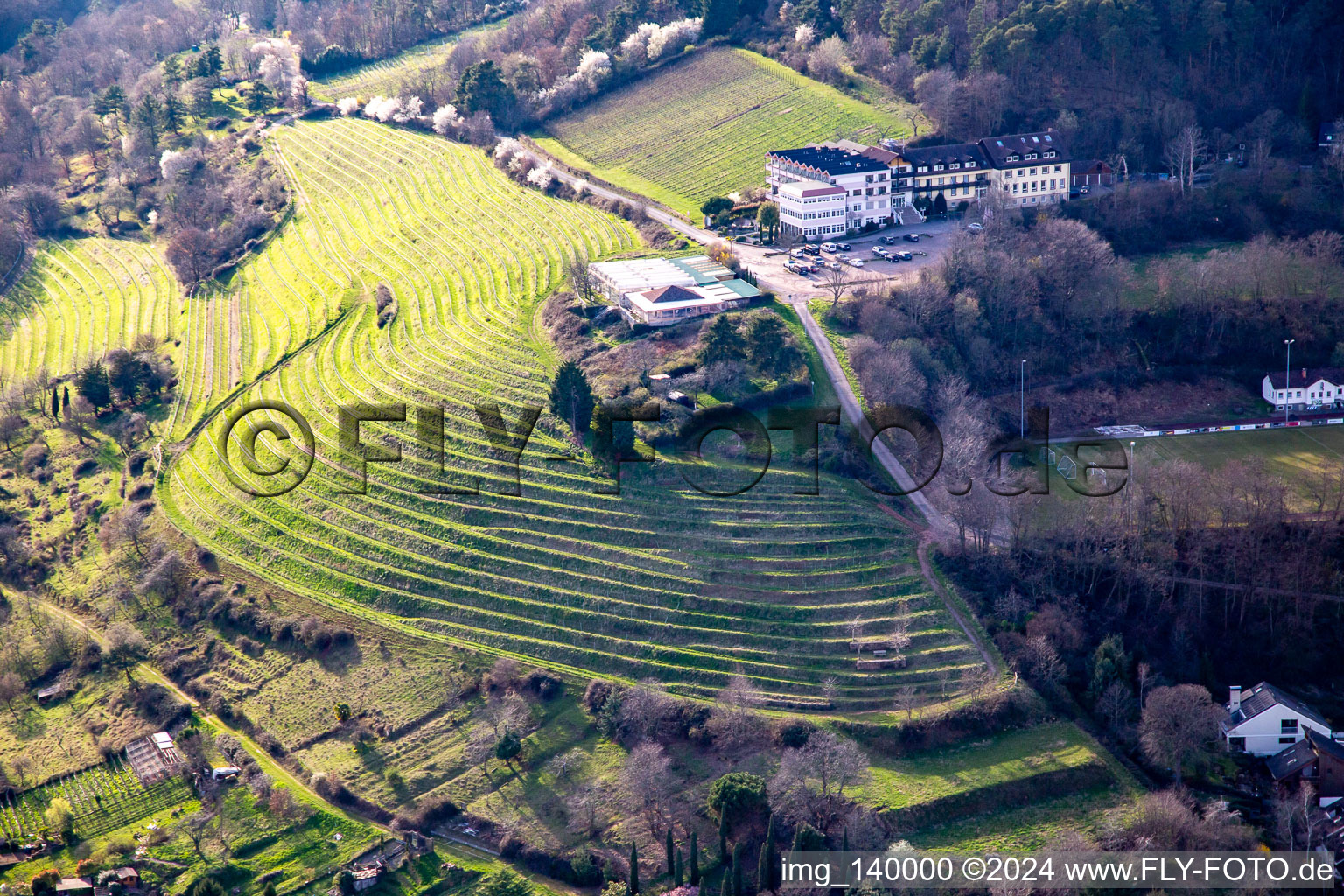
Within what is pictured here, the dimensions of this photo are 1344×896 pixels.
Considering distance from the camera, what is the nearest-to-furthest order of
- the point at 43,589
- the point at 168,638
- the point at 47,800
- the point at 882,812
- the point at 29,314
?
the point at 882,812 → the point at 47,800 → the point at 168,638 → the point at 43,589 → the point at 29,314

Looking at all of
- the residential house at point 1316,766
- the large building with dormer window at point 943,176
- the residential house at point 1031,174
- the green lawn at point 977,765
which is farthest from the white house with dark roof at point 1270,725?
the large building with dormer window at point 943,176

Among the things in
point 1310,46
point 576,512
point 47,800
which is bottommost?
point 47,800

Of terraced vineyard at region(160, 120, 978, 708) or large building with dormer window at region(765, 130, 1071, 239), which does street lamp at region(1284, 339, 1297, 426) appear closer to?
large building with dormer window at region(765, 130, 1071, 239)

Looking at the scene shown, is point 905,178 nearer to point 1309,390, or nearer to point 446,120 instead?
point 1309,390

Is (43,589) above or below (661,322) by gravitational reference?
below

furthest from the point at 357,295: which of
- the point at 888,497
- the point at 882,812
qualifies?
the point at 882,812

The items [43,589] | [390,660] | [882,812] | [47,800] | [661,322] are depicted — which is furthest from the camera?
[661,322]

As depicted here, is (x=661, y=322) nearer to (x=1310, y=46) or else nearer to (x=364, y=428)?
(x=364, y=428)
